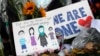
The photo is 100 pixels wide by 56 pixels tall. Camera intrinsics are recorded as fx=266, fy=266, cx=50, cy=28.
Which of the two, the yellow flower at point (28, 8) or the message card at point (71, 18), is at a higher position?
the yellow flower at point (28, 8)

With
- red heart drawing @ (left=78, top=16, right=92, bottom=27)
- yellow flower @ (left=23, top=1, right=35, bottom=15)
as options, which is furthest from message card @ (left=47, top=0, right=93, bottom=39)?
yellow flower @ (left=23, top=1, right=35, bottom=15)

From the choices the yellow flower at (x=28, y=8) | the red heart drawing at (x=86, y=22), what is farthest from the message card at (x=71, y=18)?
the yellow flower at (x=28, y=8)

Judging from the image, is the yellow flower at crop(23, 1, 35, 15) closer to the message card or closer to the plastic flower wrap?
the plastic flower wrap

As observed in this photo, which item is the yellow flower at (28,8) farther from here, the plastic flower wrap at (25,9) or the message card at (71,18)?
the message card at (71,18)

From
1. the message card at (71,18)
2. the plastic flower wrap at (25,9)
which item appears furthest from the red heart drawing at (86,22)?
A: the plastic flower wrap at (25,9)

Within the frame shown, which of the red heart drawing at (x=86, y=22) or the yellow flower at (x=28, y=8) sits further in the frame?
the red heart drawing at (x=86, y=22)

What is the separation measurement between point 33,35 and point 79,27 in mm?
338

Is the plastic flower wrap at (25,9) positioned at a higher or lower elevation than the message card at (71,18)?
higher

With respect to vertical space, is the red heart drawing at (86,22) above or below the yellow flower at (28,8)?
below

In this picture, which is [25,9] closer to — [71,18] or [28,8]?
[28,8]

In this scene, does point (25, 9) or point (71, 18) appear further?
point (71, 18)

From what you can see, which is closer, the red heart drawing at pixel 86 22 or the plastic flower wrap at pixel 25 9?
the plastic flower wrap at pixel 25 9

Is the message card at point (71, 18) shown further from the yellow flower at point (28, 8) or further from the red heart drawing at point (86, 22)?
the yellow flower at point (28, 8)

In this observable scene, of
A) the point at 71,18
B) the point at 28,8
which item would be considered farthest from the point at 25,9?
the point at 71,18
